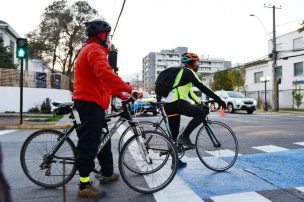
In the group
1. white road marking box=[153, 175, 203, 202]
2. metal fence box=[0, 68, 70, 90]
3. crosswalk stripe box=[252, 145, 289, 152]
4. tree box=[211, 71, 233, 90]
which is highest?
tree box=[211, 71, 233, 90]

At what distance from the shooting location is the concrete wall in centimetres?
2298

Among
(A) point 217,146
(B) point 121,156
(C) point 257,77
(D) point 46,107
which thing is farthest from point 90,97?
(C) point 257,77

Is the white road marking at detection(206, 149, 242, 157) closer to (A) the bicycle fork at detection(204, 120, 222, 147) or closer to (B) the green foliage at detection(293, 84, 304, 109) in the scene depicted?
(A) the bicycle fork at detection(204, 120, 222, 147)

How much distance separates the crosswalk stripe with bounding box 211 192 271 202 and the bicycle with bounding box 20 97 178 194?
679 millimetres

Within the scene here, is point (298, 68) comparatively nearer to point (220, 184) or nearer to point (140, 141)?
point (220, 184)

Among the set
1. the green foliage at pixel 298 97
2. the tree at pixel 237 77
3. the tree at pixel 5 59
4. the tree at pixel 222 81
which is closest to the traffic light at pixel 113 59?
the tree at pixel 5 59

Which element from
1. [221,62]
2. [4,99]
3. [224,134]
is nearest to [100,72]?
[224,134]

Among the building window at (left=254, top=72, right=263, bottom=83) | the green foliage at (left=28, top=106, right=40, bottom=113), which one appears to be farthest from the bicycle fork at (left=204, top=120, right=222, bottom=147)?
the building window at (left=254, top=72, right=263, bottom=83)

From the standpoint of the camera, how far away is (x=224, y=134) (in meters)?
5.78

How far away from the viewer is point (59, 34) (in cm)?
4222

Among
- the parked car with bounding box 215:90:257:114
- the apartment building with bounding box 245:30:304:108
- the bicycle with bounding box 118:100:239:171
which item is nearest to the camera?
the bicycle with bounding box 118:100:239:171

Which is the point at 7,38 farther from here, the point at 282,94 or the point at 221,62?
the point at 221,62

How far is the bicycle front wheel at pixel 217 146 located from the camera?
18.5 ft

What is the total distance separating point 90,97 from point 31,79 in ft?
71.6
